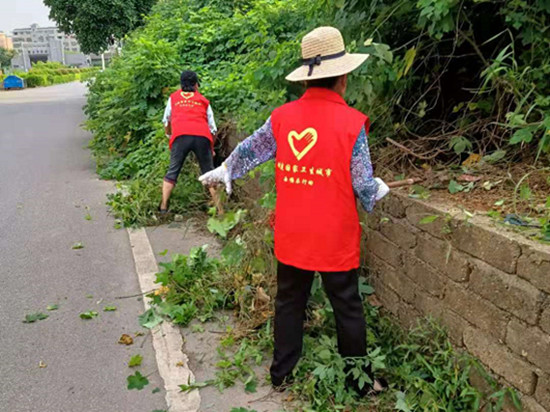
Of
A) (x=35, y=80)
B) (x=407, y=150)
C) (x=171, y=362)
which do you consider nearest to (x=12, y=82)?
(x=35, y=80)

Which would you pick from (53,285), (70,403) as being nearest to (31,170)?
(53,285)

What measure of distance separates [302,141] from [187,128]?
12.0 feet

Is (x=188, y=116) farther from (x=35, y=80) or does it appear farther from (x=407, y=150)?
(x=35, y=80)

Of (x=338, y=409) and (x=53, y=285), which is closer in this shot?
(x=338, y=409)

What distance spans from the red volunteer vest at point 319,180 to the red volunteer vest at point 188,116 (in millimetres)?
3438

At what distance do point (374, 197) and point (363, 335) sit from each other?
0.79 metres

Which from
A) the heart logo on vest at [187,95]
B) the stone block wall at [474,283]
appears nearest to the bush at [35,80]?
the heart logo on vest at [187,95]

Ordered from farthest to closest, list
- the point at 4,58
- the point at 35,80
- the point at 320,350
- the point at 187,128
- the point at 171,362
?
the point at 4,58 → the point at 35,80 → the point at 187,128 → the point at 171,362 → the point at 320,350

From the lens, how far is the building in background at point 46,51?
366 feet

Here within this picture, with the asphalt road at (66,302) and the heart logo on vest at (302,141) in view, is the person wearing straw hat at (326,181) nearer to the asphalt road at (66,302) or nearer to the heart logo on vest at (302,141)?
the heart logo on vest at (302,141)

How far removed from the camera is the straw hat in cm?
254

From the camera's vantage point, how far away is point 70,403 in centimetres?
295

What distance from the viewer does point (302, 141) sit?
2.55 meters

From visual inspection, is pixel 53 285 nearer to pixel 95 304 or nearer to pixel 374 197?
pixel 95 304
